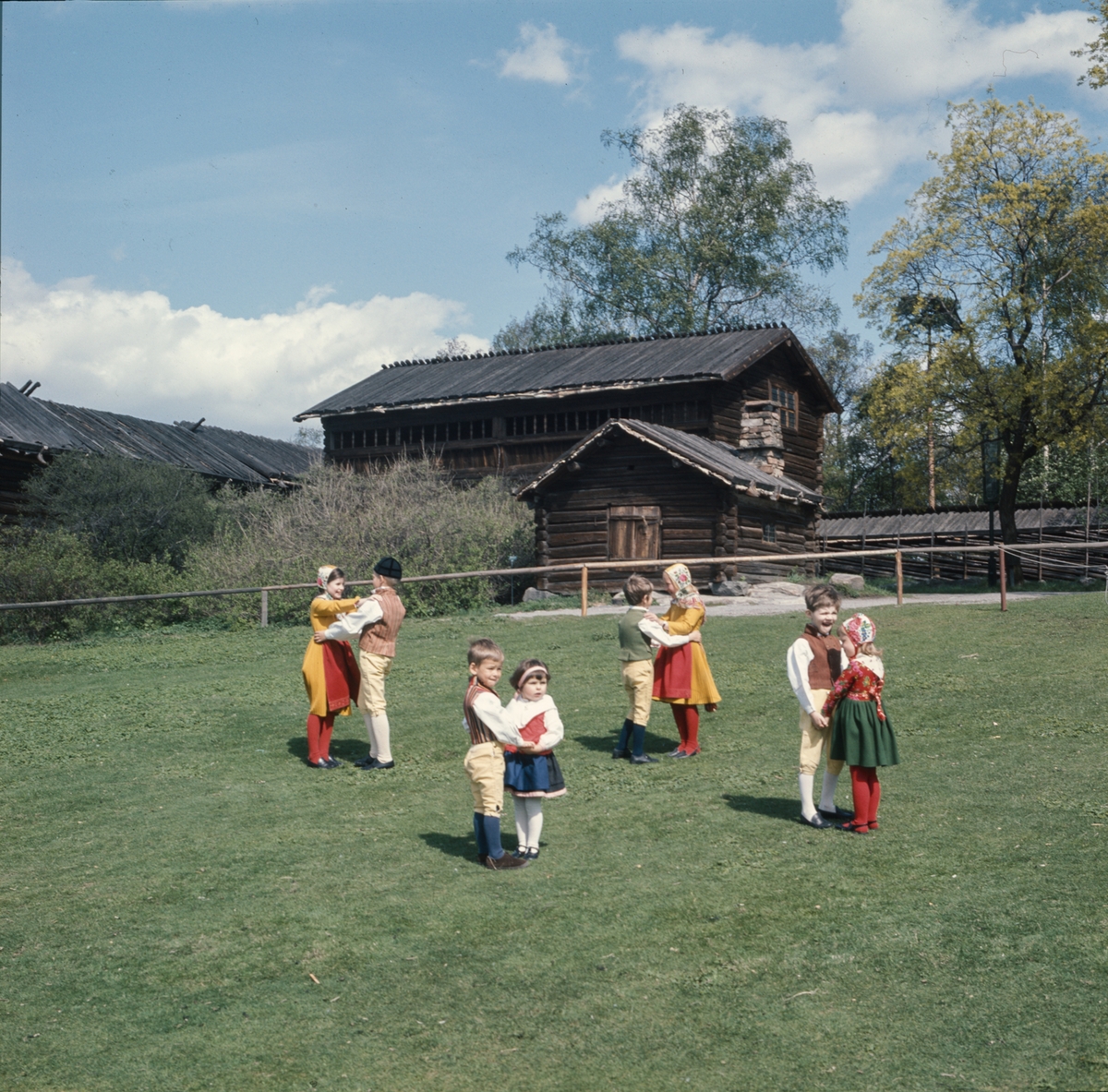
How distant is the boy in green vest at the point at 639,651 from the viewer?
33.6ft

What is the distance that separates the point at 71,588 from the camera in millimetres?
23938

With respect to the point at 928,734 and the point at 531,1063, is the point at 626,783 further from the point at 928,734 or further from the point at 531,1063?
the point at 531,1063

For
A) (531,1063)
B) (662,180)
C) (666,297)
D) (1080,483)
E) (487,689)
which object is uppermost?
(662,180)

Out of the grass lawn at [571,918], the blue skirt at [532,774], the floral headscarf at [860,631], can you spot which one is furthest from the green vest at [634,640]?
the blue skirt at [532,774]

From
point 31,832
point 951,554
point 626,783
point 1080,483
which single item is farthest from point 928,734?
point 1080,483

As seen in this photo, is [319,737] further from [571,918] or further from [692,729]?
[571,918]

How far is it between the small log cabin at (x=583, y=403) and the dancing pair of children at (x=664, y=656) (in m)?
20.9

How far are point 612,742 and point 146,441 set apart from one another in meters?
27.2

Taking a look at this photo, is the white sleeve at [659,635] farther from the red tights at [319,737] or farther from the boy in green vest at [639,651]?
the red tights at [319,737]

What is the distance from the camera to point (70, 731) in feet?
41.4

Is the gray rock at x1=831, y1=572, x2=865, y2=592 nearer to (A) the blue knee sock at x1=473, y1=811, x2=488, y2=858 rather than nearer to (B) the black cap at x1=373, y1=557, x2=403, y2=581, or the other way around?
(B) the black cap at x1=373, y1=557, x2=403, y2=581

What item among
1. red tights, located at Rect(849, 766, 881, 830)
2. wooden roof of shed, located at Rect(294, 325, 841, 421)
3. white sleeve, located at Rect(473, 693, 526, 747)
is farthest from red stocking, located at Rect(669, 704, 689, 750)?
wooden roof of shed, located at Rect(294, 325, 841, 421)

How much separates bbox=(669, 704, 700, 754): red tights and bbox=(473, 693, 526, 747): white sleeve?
138 inches

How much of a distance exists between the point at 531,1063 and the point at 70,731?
356 inches
